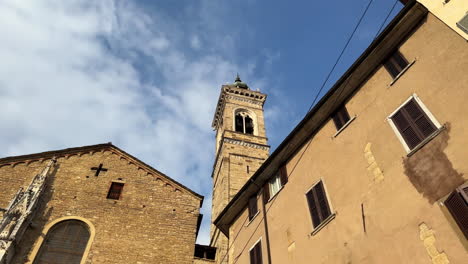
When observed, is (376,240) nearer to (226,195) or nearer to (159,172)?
(159,172)

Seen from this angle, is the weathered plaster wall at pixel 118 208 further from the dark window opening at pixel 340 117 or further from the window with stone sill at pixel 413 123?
the window with stone sill at pixel 413 123

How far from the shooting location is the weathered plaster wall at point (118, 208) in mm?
12984

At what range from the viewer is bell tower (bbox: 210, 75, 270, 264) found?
84.2 ft

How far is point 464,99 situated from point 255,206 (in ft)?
25.6

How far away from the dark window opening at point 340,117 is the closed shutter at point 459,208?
13.3ft

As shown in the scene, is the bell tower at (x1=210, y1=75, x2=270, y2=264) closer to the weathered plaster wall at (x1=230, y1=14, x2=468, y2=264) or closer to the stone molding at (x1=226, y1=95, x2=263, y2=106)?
the stone molding at (x1=226, y1=95, x2=263, y2=106)

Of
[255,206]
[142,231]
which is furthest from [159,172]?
[255,206]

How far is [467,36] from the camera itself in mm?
7422

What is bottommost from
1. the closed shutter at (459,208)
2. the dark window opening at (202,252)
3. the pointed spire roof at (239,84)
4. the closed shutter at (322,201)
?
the closed shutter at (459,208)

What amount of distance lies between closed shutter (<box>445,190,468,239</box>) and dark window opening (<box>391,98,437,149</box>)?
1570 millimetres

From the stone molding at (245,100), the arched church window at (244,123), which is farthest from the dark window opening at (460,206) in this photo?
the stone molding at (245,100)

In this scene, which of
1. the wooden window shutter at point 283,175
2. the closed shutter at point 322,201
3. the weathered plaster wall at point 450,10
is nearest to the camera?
the weathered plaster wall at point 450,10

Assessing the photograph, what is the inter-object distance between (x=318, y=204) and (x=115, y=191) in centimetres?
963

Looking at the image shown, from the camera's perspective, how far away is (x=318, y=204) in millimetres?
9469
